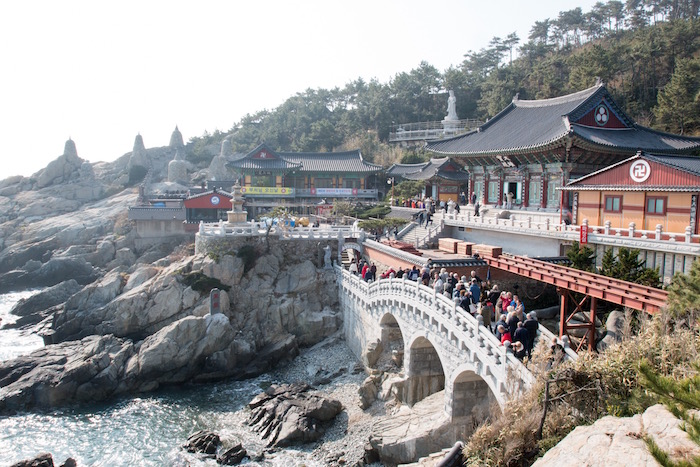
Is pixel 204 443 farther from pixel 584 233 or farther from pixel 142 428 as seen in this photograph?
pixel 584 233

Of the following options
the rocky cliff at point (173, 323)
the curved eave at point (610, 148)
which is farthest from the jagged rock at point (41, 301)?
the curved eave at point (610, 148)

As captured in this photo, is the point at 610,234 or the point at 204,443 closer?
the point at 204,443

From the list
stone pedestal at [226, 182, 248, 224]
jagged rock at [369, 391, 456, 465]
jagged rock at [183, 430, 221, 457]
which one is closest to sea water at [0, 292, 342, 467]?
jagged rock at [183, 430, 221, 457]

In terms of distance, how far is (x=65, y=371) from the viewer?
27359mm

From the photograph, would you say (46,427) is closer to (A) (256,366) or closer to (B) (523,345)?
(A) (256,366)

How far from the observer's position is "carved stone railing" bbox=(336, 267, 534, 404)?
14672mm

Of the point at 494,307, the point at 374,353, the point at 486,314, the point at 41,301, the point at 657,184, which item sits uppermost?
the point at 657,184

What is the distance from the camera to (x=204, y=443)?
2205cm

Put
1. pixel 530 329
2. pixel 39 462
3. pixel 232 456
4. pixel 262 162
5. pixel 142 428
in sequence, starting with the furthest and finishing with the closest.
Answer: pixel 262 162, pixel 142 428, pixel 232 456, pixel 39 462, pixel 530 329

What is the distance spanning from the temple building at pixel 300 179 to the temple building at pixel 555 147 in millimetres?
20480

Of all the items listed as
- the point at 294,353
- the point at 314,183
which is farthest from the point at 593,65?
the point at 294,353

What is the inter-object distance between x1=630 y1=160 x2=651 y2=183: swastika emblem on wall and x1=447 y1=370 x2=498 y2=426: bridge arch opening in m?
12.3

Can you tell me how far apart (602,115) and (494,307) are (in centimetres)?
2011

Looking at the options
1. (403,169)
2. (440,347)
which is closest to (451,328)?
(440,347)
